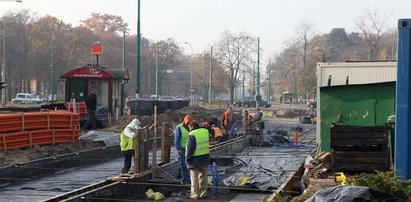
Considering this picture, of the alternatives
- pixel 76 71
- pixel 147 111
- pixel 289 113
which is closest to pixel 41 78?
pixel 289 113

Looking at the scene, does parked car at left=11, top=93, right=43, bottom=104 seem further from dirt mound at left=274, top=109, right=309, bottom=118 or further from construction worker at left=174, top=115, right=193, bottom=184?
construction worker at left=174, top=115, right=193, bottom=184

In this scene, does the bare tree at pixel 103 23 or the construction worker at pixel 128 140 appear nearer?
the construction worker at pixel 128 140

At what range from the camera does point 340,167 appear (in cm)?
898

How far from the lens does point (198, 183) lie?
1212 centimetres

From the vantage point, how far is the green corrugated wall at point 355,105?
39.2 feet

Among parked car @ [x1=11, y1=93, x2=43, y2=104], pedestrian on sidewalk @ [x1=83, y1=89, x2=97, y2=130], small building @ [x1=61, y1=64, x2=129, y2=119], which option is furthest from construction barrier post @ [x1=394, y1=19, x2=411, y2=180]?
parked car @ [x1=11, y1=93, x2=43, y2=104]

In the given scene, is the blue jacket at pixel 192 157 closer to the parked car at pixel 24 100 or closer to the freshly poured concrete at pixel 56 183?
the freshly poured concrete at pixel 56 183

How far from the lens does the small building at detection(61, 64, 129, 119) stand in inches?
1089

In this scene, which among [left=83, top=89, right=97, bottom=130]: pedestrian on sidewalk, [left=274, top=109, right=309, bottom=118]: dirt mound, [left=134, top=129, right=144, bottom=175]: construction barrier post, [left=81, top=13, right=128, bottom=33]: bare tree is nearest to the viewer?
[left=134, top=129, right=144, bottom=175]: construction barrier post

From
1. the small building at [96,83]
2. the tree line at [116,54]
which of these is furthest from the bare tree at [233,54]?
the small building at [96,83]

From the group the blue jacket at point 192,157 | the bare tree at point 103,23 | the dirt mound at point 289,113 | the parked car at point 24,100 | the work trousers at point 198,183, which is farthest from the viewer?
the bare tree at point 103,23

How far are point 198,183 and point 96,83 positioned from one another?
56.3 ft

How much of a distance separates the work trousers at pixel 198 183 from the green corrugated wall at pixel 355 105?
2592 mm

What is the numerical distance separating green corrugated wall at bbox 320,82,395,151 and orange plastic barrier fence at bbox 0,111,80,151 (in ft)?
29.8
